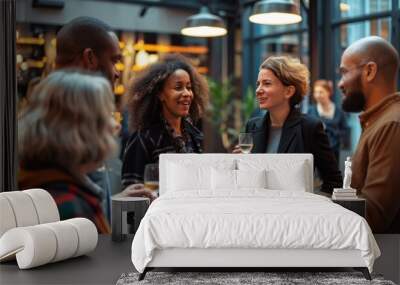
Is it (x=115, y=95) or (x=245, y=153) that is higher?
(x=115, y=95)

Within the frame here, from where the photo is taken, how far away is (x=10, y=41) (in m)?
7.23

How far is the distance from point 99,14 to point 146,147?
154cm

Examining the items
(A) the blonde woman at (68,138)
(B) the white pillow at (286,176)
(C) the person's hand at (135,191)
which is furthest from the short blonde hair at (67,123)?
(B) the white pillow at (286,176)

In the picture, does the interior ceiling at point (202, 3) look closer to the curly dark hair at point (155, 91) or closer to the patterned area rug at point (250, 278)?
the curly dark hair at point (155, 91)

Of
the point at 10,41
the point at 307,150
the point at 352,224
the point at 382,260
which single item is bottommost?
the point at 382,260

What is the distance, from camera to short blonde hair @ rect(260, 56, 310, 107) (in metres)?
7.33

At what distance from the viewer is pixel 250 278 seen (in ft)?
16.6

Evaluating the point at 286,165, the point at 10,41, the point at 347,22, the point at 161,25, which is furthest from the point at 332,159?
the point at 10,41

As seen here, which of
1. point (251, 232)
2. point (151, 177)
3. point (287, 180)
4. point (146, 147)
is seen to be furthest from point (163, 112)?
point (251, 232)

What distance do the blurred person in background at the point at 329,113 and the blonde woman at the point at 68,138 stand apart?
7.34 ft

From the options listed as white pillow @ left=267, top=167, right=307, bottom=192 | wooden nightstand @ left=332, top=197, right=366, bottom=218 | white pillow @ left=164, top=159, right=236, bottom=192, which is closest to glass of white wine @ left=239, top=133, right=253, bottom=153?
white pillow @ left=164, top=159, right=236, bottom=192

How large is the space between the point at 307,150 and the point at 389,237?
124cm

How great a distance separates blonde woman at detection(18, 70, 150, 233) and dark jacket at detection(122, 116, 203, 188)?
9.0 inches

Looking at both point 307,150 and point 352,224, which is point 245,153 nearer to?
point 307,150
